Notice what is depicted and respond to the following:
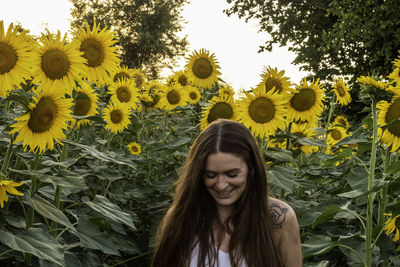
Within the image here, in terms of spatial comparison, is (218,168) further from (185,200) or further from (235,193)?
(185,200)

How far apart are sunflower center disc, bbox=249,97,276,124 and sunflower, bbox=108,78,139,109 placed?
1.38 m

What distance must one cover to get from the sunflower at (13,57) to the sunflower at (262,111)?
153 cm

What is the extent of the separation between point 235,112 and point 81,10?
1139 inches

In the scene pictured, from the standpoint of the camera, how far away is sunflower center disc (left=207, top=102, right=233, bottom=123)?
3.55m

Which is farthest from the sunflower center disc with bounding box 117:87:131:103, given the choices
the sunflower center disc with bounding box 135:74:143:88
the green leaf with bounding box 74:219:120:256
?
the green leaf with bounding box 74:219:120:256

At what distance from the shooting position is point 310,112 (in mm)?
3449

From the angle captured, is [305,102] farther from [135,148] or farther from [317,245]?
[135,148]

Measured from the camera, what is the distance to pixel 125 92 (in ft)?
14.0

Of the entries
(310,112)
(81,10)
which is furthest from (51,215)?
(81,10)

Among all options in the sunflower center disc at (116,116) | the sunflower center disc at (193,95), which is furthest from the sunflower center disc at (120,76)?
the sunflower center disc at (193,95)

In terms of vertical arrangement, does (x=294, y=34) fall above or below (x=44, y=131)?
above

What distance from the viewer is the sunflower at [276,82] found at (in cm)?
339

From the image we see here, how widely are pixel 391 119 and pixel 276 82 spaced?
3.41 feet

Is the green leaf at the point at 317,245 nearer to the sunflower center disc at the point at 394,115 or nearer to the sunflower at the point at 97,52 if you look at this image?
the sunflower center disc at the point at 394,115
